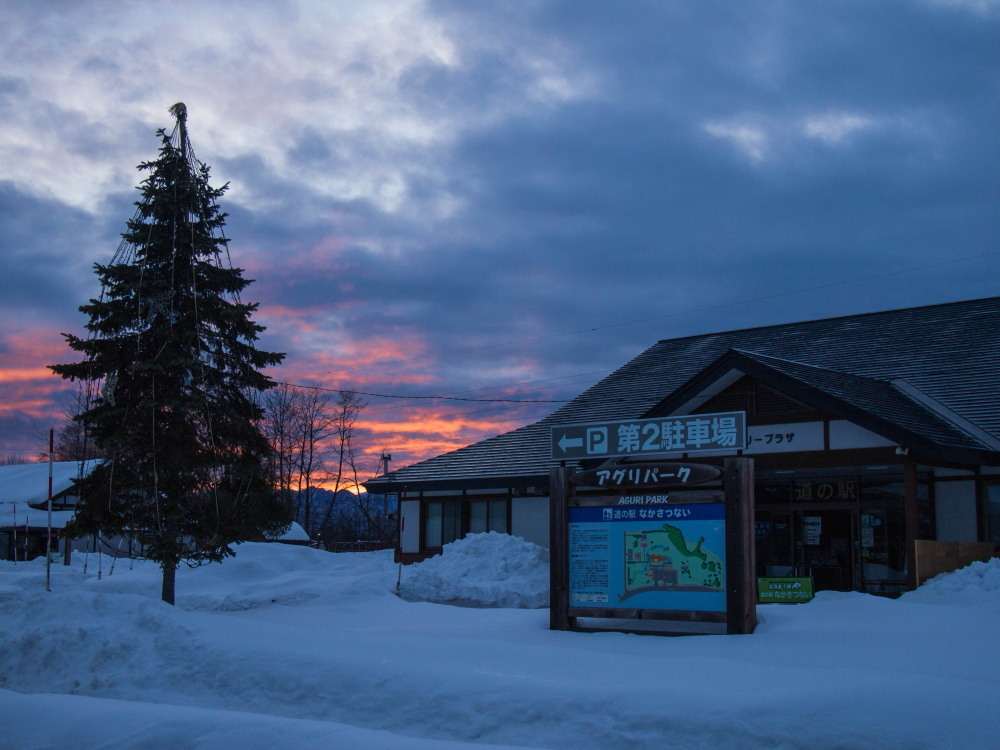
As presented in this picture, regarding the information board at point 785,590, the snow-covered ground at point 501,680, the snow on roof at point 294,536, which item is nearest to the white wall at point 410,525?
the snow-covered ground at point 501,680

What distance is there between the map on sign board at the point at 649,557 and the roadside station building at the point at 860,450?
1.03 m

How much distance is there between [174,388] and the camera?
57.0 feet

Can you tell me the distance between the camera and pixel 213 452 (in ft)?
57.2

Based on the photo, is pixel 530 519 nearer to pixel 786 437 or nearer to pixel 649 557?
pixel 786 437

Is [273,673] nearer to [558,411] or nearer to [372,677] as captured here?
[372,677]

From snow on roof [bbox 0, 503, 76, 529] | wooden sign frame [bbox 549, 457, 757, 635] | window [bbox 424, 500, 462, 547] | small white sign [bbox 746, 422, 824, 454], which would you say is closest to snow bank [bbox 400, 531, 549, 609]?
window [bbox 424, 500, 462, 547]

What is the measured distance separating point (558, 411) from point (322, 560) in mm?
9020

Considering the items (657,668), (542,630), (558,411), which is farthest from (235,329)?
(558,411)

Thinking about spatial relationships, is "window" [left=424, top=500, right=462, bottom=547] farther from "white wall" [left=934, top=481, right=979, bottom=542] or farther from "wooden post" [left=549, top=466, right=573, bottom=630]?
"wooden post" [left=549, top=466, right=573, bottom=630]

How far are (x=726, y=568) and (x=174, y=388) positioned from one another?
35.5 ft

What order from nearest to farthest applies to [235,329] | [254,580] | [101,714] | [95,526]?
[101,714] < [95,526] < [235,329] < [254,580]

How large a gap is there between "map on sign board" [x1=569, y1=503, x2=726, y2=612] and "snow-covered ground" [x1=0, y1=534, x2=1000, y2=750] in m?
0.65

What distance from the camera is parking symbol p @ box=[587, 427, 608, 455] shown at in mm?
14148

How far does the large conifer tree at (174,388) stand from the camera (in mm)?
16906
